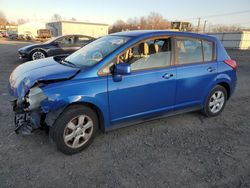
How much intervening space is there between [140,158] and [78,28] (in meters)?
51.2

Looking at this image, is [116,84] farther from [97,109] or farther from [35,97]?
[35,97]

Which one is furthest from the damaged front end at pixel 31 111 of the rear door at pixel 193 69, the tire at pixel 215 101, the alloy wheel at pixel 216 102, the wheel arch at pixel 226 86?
the wheel arch at pixel 226 86

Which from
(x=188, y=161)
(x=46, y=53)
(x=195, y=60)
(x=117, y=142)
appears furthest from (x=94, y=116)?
(x=46, y=53)

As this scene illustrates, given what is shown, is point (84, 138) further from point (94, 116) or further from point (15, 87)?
point (15, 87)

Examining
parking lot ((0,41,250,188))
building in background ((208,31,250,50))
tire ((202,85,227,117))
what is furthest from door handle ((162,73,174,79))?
building in background ((208,31,250,50))

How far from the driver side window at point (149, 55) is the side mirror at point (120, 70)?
0.70 ft

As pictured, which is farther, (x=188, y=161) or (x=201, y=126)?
(x=201, y=126)

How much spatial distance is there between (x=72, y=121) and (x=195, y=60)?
255 centimetres

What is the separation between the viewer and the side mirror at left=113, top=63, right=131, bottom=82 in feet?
10.4

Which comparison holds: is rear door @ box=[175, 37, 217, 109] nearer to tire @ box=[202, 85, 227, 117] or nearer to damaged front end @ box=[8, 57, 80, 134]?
tire @ box=[202, 85, 227, 117]

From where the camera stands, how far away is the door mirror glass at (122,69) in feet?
10.4

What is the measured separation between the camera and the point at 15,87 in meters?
3.48

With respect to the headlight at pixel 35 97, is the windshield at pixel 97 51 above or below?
above

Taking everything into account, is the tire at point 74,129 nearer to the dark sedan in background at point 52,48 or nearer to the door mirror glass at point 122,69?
the door mirror glass at point 122,69
